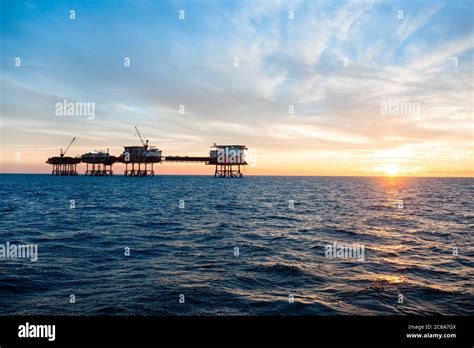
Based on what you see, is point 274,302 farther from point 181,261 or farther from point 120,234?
point 120,234

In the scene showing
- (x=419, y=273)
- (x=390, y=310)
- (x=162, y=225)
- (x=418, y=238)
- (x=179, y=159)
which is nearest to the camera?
(x=390, y=310)

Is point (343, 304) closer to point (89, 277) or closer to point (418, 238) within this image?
point (89, 277)

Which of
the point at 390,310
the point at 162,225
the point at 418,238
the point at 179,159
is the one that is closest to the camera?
the point at 390,310
